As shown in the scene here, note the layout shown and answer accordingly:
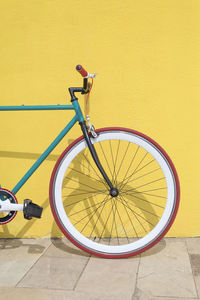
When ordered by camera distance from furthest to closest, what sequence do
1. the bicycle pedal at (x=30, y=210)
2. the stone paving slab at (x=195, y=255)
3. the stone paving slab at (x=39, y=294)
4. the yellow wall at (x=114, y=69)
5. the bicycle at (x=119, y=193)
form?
1. the bicycle at (x=119, y=193)
2. the yellow wall at (x=114, y=69)
3. the bicycle pedal at (x=30, y=210)
4. the stone paving slab at (x=195, y=255)
5. the stone paving slab at (x=39, y=294)

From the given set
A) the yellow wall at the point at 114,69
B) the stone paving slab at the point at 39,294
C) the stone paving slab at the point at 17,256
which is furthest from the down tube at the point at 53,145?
the stone paving slab at the point at 39,294

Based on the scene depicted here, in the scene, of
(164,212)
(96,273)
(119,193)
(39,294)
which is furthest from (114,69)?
(39,294)

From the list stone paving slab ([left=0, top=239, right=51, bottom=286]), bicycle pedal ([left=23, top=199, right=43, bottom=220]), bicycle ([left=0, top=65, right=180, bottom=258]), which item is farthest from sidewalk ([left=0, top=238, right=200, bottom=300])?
bicycle pedal ([left=23, top=199, right=43, bottom=220])

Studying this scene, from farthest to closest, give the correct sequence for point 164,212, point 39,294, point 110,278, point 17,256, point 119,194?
1. point 119,194
2. point 17,256
3. point 164,212
4. point 110,278
5. point 39,294

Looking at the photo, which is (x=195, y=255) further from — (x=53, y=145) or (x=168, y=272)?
(x=53, y=145)

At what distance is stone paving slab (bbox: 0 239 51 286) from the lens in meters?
2.15

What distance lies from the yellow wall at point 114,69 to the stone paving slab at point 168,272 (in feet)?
0.81

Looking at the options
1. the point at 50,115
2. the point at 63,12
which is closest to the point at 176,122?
the point at 50,115

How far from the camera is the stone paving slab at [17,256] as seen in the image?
215 centimetres

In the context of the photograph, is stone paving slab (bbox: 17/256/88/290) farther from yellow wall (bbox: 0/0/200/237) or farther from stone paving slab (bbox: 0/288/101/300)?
yellow wall (bbox: 0/0/200/237)

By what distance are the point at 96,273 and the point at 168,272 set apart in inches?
16.9

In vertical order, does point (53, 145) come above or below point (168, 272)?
above

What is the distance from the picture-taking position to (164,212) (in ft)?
7.33

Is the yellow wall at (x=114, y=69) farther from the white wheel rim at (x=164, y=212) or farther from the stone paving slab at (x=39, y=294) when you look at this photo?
the stone paving slab at (x=39, y=294)
